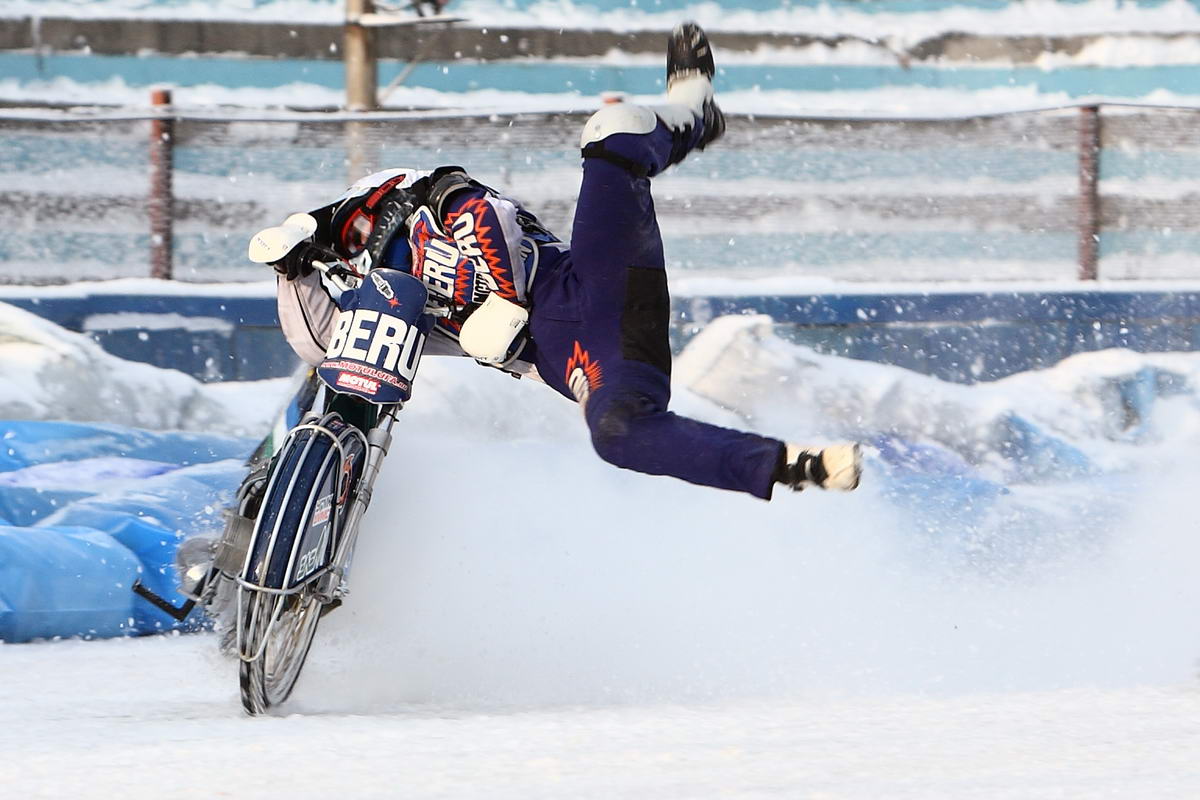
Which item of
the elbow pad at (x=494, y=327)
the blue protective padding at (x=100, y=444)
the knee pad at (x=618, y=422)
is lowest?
the blue protective padding at (x=100, y=444)

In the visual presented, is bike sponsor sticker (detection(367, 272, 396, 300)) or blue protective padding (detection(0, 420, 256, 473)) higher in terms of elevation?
bike sponsor sticker (detection(367, 272, 396, 300))

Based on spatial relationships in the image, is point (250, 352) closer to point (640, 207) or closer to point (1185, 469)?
point (640, 207)

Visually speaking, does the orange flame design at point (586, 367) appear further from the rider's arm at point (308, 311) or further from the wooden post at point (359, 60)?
the wooden post at point (359, 60)

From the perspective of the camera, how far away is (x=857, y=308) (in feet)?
23.2

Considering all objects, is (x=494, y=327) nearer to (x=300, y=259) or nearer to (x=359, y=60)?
(x=300, y=259)

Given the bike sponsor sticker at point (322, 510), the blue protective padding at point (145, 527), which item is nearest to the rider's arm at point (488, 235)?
the bike sponsor sticker at point (322, 510)

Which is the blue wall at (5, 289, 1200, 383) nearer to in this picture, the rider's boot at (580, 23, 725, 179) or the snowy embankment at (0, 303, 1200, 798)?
the snowy embankment at (0, 303, 1200, 798)

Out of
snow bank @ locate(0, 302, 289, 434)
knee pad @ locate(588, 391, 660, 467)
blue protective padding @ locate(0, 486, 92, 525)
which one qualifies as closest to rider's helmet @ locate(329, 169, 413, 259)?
knee pad @ locate(588, 391, 660, 467)

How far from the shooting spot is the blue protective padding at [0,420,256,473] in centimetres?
476

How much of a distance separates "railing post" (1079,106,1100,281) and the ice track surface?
6.69ft

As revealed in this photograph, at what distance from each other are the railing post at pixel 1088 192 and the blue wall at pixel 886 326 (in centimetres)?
20

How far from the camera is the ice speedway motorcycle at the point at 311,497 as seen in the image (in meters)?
2.70

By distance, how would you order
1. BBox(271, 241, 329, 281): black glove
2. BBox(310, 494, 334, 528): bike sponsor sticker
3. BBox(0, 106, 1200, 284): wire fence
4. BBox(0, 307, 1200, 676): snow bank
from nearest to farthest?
BBox(310, 494, 334, 528): bike sponsor sticker
BBox(271, 241, 329, 281): black glove
BBox(0, 307, 1200, 676): snow bank
BBox(0, 106, 1200, 284): wire fence

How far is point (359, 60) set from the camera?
829 centimetres
